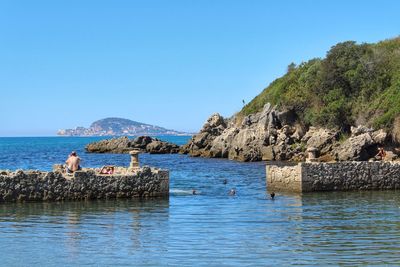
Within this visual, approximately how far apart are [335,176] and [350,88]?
116 feet

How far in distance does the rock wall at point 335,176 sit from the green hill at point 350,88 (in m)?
24.5

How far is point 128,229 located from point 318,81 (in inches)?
1934

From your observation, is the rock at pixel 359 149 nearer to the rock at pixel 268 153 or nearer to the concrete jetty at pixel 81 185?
the rock at pixel 268 153

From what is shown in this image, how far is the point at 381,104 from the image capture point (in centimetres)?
5662

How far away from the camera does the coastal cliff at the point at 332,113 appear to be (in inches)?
2104

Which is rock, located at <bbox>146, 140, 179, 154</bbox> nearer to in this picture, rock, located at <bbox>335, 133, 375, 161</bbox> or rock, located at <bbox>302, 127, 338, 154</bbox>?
rock, located at <bbox>302, 127, 338, 154</bbox>

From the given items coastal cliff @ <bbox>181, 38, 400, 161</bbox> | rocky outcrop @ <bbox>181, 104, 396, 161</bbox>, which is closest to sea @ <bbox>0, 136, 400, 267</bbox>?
rocky outcrop @ <bbox>181, 104, 396, 161</bbox>

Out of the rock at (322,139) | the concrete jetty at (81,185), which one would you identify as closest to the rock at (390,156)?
the rock at (322,139)

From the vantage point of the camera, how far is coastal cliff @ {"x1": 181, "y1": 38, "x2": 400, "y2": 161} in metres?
53.4

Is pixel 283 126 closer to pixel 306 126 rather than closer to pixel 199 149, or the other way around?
pixel 306 126

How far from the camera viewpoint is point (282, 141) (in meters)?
63.6

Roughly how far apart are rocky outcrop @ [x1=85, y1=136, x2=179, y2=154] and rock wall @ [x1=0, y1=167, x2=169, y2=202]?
6249 cm

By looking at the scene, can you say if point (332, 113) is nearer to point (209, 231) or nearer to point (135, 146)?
point (135, 146)

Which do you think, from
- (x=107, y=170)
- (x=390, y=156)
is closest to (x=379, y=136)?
(x=390, y=156)
